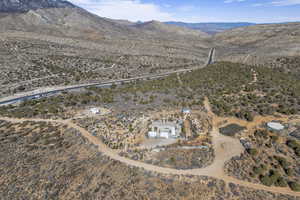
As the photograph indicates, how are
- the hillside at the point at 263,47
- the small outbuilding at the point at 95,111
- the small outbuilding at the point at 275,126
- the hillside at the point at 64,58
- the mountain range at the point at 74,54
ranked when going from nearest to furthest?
the small outbuilding at the point at 275,126 < the small outbuilding at the point at 95,111 < the hillside at the point at 64,58 < the mountain range at the point at 74,54 < the hillside at the point at 263,47

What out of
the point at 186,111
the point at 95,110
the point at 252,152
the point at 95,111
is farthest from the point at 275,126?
the point at 95,110

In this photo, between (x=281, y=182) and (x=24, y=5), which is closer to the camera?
(x=281, y=182)

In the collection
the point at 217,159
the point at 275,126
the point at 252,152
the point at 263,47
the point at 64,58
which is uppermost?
the point at 263,47

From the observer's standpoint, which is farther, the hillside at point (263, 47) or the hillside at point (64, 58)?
the hillside at point (263, 47)

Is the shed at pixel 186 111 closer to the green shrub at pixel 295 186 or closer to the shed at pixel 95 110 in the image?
the shed at pixel 95 110

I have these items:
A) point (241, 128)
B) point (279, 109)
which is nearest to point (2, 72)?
point (241, 128)

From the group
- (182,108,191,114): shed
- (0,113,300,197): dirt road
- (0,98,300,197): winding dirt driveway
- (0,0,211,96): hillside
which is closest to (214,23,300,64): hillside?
(0,0,211,96): hillside

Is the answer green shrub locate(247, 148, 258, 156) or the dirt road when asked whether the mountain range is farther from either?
green shrub locate(247, 148, 258, 156)

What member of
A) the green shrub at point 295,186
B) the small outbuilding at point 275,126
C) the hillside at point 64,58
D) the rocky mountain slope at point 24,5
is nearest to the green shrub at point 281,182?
the green shrub at point 295,186

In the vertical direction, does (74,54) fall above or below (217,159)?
above

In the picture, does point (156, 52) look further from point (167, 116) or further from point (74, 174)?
point (74, 174)

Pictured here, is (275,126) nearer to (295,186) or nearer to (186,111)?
(295,186)
